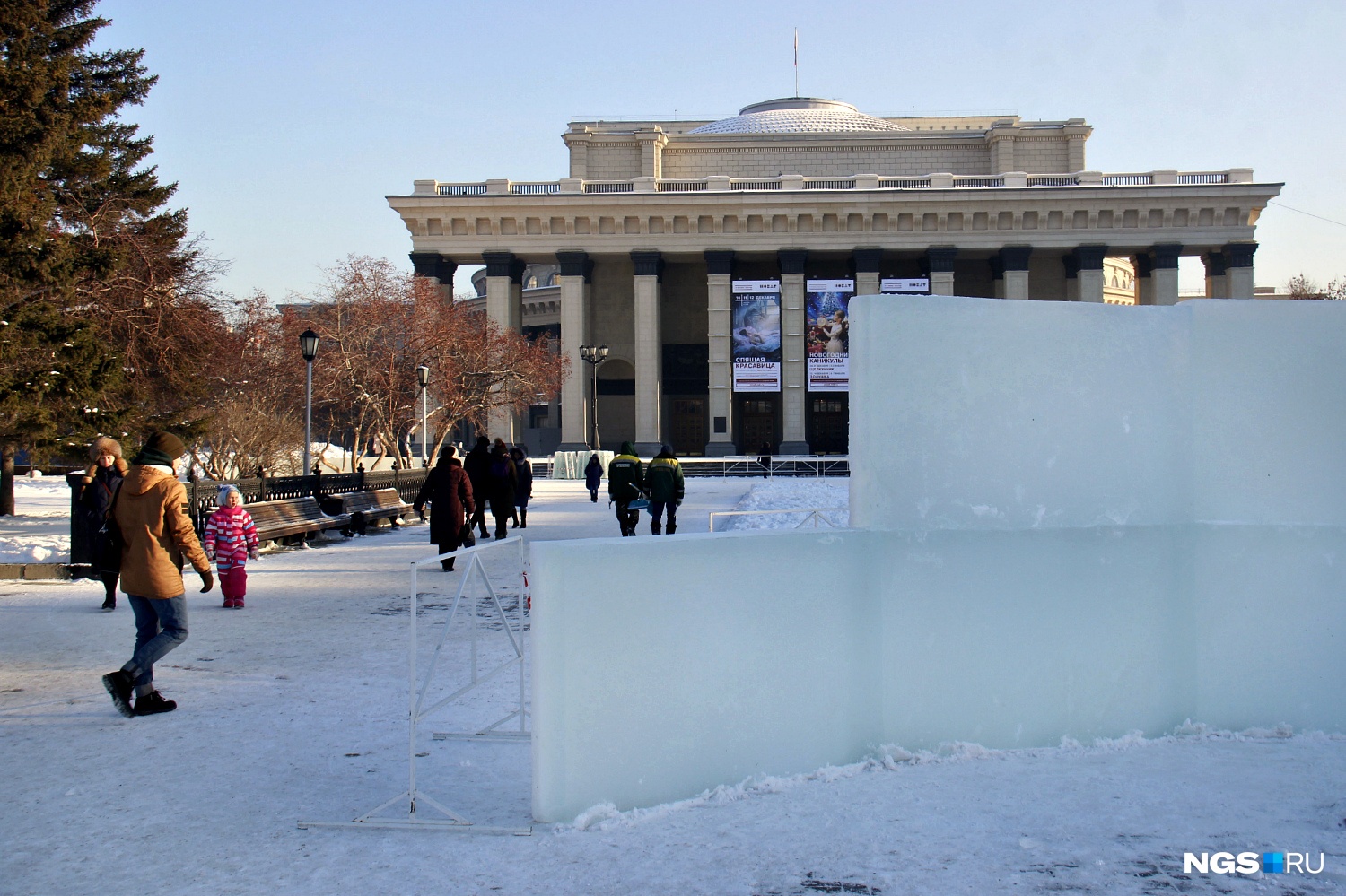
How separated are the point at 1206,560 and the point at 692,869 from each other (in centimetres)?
344

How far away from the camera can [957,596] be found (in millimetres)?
5277

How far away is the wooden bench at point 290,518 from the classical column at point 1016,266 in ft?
131

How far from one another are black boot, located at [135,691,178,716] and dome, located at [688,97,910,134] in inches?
2144

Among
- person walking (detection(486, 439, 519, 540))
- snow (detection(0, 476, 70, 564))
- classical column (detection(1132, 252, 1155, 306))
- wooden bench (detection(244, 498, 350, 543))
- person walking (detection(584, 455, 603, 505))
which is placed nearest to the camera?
snow (detection(0, 476, 70, 564))

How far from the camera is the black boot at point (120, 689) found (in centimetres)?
614

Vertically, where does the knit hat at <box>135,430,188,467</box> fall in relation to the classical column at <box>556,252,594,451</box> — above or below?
below

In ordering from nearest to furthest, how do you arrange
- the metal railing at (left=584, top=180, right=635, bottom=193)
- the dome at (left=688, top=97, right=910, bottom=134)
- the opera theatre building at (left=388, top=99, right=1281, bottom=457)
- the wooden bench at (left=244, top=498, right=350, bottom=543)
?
the wooden bench at (left=244, top=498, right=350, bottom=543), the opera theatre building at (left=388, top=99, right=1281, bottom=457), the metal railing at (left=584, top=180, right=635, bottom=193), the dome at (left=688, top=97, right=910, bottom=134)

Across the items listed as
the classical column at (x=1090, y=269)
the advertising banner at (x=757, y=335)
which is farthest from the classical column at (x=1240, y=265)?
the advertising banner at (x=757, y=335)

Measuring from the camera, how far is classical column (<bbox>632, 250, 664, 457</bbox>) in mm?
50875

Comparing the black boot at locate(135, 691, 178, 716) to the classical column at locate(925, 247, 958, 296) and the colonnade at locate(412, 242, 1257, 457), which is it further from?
the classical column at locate(925, 247, 958, 296)

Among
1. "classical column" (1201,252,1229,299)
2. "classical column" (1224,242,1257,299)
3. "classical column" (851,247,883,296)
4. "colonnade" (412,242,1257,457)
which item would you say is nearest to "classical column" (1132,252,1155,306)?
"colonnade" (412,242,1257,457)

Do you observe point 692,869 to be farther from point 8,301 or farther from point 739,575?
point 8,301

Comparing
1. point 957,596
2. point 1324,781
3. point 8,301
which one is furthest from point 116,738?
point 8,301

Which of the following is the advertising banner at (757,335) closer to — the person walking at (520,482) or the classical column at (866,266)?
the classical column at (866,266)
